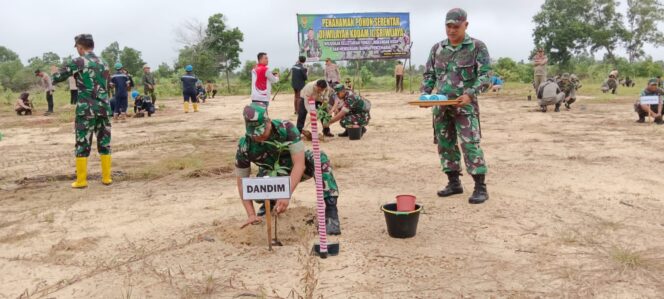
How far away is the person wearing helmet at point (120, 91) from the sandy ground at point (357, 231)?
5.51m

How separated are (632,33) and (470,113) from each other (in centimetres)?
4591

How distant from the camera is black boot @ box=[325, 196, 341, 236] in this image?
12.9 ft

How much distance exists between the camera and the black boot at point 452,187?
5018 mm

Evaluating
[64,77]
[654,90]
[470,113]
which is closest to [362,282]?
[470,113]

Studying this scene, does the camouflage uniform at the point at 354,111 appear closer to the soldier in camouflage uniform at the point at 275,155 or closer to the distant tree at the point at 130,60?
the soldier in camouflage uniform at the point at 275,155

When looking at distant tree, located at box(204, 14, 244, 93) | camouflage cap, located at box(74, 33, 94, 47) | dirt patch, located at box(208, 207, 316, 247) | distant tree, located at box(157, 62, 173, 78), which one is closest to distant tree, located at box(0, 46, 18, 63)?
distant tree, located at box(157, 62, 173, 78)

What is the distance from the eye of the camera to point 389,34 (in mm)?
23141

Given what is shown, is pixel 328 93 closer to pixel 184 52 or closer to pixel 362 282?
pixel 362 282

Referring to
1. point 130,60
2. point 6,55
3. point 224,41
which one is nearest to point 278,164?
A: point 224,41

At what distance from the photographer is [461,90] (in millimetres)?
4703

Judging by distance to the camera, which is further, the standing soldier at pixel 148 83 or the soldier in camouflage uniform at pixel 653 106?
the standing soldier at pixel 148 83

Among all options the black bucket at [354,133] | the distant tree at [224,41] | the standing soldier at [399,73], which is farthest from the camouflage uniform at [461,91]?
the distant tree at [224,41]

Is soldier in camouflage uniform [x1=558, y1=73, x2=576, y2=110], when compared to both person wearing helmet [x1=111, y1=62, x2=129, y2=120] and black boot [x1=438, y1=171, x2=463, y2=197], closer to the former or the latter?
black boot [x1=438, y1=171, x2=463, y2=197]

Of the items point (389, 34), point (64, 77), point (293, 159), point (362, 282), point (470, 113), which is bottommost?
point (362, 282)
